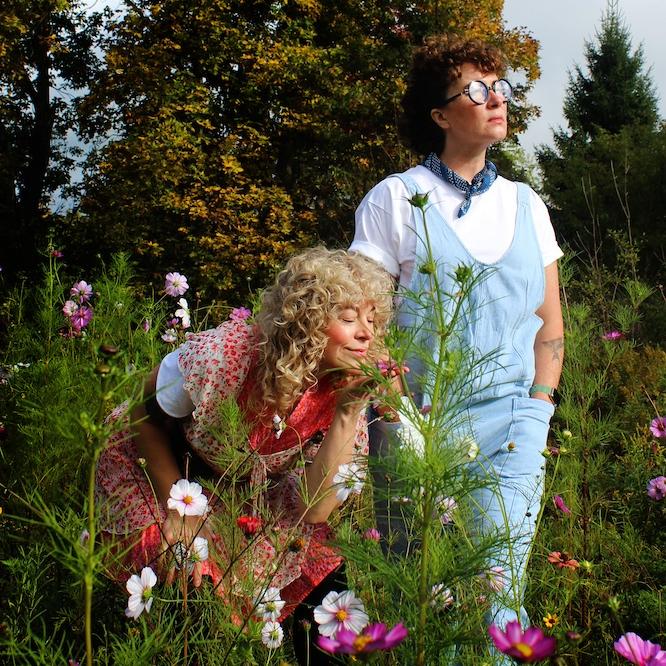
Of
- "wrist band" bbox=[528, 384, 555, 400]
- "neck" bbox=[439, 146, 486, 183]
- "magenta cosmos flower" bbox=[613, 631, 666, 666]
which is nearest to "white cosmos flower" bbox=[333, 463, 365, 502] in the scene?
"magenta cosmos flower" bbox=[613, 631, 666, 666]

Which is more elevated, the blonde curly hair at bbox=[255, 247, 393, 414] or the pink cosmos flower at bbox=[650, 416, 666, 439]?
the blonde curly hair at bbox=[255, 247, 393, 414]

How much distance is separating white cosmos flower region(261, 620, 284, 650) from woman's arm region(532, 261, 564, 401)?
3.68 feet

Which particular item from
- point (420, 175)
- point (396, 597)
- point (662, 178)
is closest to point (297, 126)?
point (662, 178)

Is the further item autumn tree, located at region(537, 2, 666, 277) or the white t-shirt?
autumn tree, located at region(537, 2, 666, 277)

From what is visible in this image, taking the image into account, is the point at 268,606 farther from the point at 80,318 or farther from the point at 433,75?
the point at 80,318

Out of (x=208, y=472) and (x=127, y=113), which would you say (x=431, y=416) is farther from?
(x=127, y=113)

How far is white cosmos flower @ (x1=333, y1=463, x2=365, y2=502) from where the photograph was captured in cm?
161

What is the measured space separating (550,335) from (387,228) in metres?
0.56

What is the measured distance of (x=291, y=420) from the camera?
208 cm

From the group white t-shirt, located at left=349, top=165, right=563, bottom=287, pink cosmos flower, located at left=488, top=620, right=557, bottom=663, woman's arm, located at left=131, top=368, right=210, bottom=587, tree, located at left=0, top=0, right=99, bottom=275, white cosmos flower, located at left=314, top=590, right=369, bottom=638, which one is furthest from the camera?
tree, located at left=0, top=0, right=99, bottom=275

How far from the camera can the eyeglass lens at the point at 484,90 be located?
2312mm

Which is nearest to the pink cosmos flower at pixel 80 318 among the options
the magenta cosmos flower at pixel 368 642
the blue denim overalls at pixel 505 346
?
the blue denim overalls at pixel 505 346

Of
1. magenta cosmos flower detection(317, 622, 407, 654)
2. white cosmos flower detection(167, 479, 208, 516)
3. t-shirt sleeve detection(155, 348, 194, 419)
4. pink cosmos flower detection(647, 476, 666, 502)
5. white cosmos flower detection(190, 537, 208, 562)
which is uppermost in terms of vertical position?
magenta cosmos flower detection(317, 622, 407, 654)

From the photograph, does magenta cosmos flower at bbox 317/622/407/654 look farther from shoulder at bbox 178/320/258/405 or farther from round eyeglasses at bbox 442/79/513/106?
round eyeglasses at bbox 442/79/513/106
